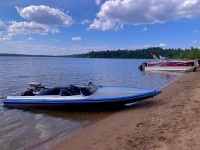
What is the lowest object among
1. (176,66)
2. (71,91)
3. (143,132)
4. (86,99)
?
(143,132)

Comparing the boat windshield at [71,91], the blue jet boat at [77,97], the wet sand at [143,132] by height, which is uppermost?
the boat windshield at [71,91]

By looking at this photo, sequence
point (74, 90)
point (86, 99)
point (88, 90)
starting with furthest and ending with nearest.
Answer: point (74, 90) < point (88, 90) < point (86, 99)

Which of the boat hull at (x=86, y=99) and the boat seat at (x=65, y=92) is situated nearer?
the boat hull at (x=86, y=99)

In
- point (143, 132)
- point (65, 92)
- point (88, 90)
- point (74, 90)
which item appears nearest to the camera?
point (143, 132)

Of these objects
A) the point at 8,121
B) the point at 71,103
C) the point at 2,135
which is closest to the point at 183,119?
the point at 71,103

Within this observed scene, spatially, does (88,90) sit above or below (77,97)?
above

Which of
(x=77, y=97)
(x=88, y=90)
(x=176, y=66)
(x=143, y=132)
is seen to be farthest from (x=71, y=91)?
(x=176, y=66)

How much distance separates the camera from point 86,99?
309 inches

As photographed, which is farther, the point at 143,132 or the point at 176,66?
the point at 176,66

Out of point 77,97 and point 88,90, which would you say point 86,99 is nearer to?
point 77,97

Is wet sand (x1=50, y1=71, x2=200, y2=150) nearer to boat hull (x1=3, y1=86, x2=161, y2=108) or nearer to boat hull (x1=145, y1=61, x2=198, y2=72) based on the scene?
boat hull (x1=3, y1=86, x2=161, y2=108)

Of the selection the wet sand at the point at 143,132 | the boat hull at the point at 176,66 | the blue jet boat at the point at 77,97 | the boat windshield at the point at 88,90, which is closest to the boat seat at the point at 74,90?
the blue jet boat at the point at 77,97

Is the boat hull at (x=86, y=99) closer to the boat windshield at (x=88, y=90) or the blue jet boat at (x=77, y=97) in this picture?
the blue jet boat at (x=77, y=97)

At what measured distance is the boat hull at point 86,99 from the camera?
7.82m
